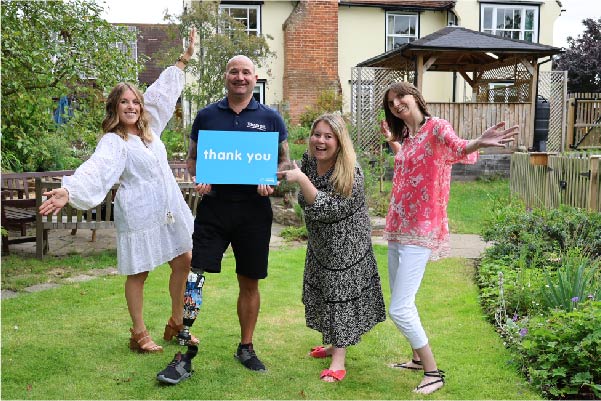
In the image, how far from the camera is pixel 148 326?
17.4ft

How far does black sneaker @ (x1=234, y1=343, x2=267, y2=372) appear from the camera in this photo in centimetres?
433

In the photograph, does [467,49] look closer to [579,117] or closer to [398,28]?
[579,117]

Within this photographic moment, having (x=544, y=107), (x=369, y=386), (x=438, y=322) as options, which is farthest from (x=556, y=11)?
(x=369, y=386)

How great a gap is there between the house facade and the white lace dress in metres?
17.7

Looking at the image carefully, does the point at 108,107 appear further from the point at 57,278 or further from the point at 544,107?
the point at 544,107

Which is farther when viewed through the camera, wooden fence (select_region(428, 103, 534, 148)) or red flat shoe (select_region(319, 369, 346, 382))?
wooden fence (select_region(428, 103, 534, 148))

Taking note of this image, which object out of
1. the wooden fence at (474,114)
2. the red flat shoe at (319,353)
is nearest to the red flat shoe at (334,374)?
the red flat shoe at (319,353)

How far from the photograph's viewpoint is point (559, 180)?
909 centimetres

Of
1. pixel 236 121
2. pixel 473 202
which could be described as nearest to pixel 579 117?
pixel 473 202

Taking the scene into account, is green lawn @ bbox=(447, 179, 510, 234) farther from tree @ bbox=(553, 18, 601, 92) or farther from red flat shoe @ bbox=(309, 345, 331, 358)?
tree @ bbox=(553, 18, 601, 92)

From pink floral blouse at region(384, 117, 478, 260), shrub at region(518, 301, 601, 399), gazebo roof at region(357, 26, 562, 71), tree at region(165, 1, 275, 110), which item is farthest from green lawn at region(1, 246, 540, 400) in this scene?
gazebo roof at region(357, 26, 562, 71)

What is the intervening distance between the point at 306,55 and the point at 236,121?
19.0 meters

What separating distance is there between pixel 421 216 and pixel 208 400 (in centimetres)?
174

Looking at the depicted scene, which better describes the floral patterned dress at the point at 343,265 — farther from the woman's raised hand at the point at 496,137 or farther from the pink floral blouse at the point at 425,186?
the woman's raised hand at the point at 496,137
